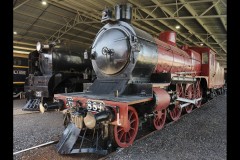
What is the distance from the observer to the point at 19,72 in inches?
423

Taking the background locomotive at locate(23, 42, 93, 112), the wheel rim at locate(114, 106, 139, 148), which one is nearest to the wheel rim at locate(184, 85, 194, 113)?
the wheel rim at locate(114, 106, 139, 148)

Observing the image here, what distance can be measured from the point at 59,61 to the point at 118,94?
14.7 ft

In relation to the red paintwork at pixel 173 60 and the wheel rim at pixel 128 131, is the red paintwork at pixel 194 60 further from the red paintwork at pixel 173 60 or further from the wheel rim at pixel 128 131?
the wheel rim at pixel 128 131

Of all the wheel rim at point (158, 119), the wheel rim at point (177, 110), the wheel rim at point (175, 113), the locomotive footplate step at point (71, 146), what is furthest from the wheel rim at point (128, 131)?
the wheel rim at point (175, 113)

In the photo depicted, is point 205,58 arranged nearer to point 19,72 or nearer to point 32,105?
point 32,105

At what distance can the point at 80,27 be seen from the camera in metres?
13.0

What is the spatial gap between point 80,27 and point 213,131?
1092 cm

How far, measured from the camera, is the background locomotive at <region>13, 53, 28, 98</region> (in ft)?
34.6

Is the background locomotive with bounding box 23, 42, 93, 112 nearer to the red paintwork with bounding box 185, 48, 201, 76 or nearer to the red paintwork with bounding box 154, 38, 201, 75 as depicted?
the red paintwork with bounding box 154, 38, 201, 75

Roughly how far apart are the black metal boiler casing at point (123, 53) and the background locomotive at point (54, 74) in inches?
117
